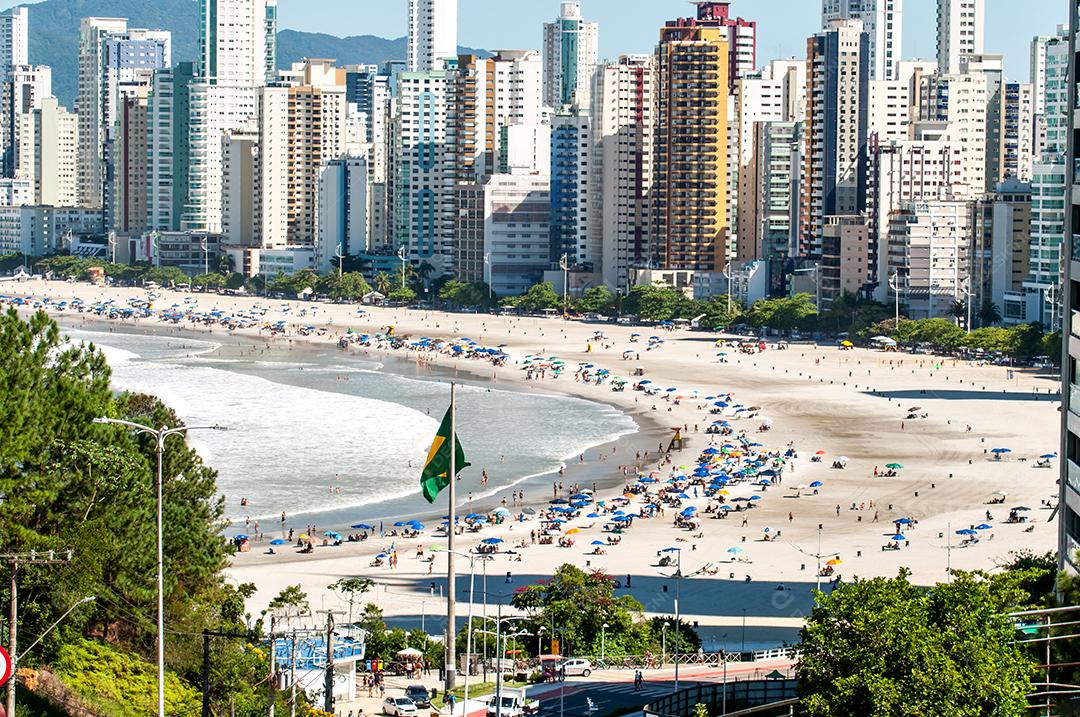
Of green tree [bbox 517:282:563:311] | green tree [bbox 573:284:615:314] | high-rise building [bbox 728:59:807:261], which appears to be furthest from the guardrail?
high-rise building [bbox 728:59:807:261]

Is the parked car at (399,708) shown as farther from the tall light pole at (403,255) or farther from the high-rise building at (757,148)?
the tall light pole at (403,255)

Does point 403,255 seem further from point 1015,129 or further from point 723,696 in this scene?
point 723,696

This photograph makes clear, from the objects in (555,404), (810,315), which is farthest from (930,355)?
(555,404)

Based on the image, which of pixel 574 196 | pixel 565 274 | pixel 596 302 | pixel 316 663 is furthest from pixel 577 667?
pixel 574 196

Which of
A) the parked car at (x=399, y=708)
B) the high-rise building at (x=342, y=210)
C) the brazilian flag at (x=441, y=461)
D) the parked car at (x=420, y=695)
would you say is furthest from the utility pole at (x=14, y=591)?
the high-rise building at (x=342, y=210)

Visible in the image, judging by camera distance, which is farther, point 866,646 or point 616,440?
point 616,440

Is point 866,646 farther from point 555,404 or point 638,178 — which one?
point 638,178
